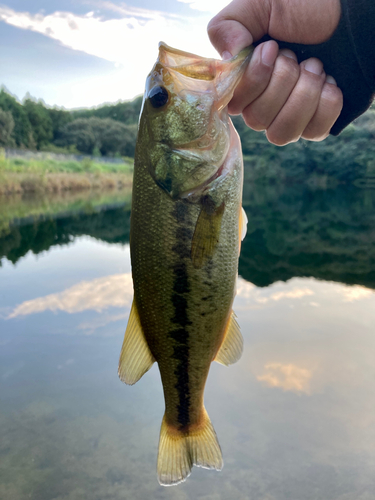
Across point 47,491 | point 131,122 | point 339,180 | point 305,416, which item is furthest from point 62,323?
point 131,122

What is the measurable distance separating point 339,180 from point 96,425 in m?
57.7

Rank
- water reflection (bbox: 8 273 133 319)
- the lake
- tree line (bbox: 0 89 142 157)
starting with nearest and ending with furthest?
the lake, water reflection (bbox: 8 273 133 319), tree line (bbox: 0 89 142 157)

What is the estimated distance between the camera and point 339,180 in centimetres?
5606

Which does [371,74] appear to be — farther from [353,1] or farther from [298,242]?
[298,242]

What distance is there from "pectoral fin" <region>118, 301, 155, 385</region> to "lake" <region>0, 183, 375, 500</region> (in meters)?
3.30

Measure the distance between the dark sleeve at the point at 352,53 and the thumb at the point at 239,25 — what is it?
9 centimetres

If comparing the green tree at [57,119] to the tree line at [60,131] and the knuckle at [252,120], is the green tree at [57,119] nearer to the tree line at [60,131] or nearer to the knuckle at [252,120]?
the tree line at [60,131]

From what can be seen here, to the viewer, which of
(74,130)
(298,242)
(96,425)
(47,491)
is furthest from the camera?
(74,130)

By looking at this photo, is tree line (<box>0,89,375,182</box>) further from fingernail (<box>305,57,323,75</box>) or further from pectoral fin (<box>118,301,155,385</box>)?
pectoral fin (<box>118,301,155,385</box>)

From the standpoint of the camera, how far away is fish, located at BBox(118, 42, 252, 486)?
1728 mm

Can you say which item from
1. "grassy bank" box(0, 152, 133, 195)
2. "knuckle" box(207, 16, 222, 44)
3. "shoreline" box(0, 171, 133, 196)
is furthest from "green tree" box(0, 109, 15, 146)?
"knuckle" box(207, 16, 222, 44)

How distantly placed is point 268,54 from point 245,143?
6977cm

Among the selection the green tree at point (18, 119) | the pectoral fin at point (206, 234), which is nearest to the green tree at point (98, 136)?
Result: the green tree at point (18, 119)

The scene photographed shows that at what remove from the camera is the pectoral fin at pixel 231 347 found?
2.03 meters
